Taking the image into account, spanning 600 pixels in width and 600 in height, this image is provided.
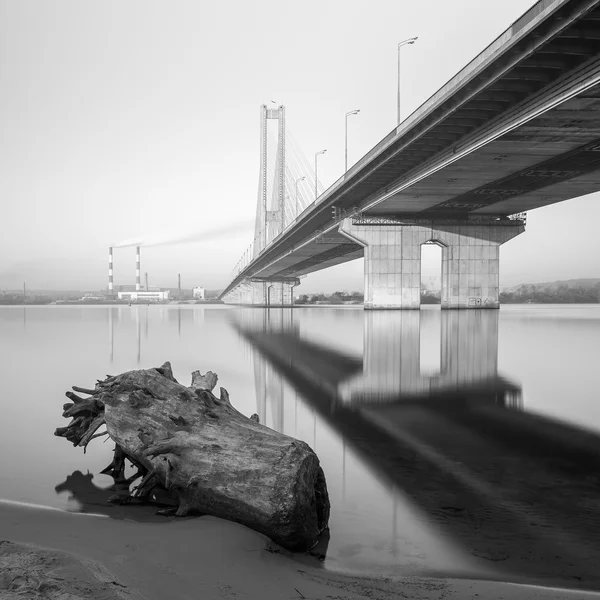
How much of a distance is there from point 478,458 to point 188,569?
340cm

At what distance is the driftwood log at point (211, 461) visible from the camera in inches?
140

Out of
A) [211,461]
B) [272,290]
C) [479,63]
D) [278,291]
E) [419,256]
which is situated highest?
[479,63]

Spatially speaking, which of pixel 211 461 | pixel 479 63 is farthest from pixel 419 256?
pixel 211 461

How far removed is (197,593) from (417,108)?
25.2 meters

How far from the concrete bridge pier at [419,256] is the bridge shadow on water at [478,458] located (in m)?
38.3

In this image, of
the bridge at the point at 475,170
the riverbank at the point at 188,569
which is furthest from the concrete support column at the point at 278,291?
the riverbank at the point at 188,569

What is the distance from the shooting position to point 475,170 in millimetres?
32312

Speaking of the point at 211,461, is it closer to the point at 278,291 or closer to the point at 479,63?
the point at 479,63

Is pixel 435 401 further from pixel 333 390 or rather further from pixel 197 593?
pixel 197 593

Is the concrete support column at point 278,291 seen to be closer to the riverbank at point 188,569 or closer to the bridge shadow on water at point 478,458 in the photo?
the bridge shadow on water at point 478,458

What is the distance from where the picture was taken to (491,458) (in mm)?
5535

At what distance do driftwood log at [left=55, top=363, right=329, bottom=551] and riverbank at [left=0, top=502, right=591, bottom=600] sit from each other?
0.52ft

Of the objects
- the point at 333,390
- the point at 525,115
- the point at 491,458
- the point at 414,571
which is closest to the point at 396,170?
the point at 525,115

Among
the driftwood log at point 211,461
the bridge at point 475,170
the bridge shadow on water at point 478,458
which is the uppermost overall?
the bridge at point 475,170
